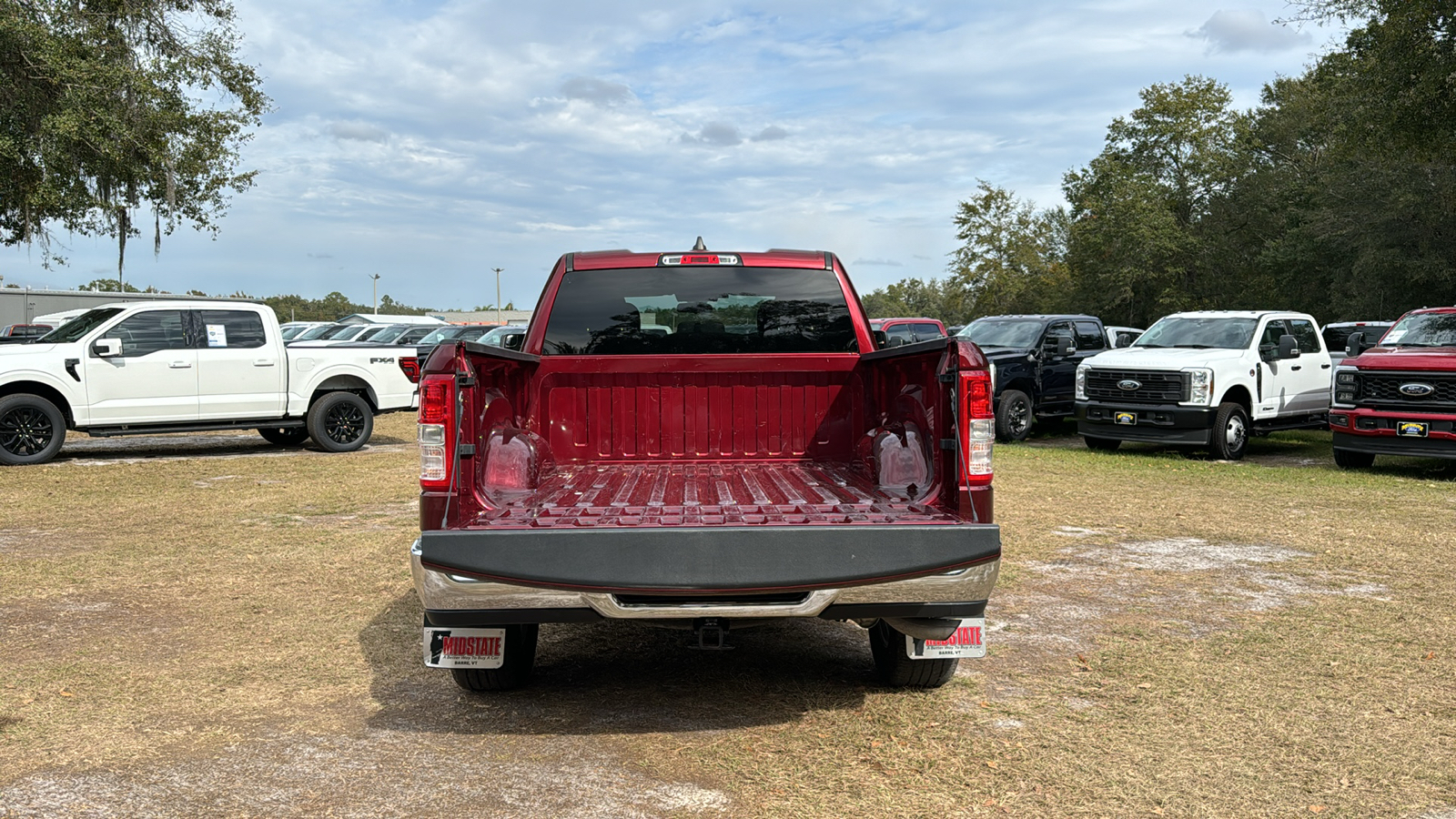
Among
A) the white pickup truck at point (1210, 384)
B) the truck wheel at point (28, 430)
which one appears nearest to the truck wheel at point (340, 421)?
the truck wheel at point (28, 430)

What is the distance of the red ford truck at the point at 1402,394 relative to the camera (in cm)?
1251

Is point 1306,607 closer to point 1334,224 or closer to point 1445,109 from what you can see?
point 1445,109

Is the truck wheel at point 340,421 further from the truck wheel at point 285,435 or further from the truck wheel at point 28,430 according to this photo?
the truck wheel at point 28,430

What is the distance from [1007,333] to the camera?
18438 mm

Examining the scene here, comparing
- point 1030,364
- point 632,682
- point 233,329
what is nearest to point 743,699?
point 632,682

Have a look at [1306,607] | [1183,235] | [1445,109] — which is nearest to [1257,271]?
[1183,235]

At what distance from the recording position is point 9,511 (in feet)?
33.3

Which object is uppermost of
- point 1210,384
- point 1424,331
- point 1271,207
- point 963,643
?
point 1271,207

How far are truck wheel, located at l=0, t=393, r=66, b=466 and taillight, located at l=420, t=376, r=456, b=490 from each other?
432 inches

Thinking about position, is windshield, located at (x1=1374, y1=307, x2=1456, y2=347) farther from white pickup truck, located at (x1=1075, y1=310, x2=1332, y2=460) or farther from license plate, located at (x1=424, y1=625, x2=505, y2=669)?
license plate, located at (x1=424, y1=625, x2=505, y2=669)

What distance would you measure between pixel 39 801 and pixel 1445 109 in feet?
64.6

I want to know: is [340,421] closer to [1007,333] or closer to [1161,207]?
[1007,333]

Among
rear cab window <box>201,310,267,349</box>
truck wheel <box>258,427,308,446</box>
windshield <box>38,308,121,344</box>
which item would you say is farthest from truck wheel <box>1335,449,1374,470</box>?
windshield <box>38,308,121,344</box>

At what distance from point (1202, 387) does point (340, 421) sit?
36.9 feet
